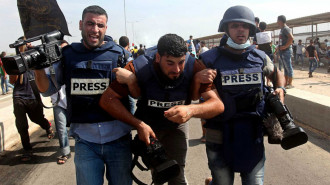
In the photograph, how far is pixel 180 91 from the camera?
2.15 metres

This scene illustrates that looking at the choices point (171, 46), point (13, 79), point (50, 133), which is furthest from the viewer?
point (50, 133)

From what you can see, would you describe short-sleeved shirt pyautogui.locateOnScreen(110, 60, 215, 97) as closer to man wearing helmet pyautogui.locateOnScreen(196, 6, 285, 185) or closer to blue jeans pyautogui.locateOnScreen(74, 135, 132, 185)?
man wearing helmet pyautogui.locateOnScreen(196, 6, 285, 185)

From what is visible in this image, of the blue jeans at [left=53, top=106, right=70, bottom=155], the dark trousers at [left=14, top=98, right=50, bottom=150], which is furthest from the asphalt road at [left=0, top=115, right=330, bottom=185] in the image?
the dark trousers at [left=14, top=98, right=50, bottom=150]

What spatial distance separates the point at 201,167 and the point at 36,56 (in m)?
2.76

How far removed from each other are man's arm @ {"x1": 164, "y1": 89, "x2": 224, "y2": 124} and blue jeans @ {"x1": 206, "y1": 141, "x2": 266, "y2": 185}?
0.41 metres

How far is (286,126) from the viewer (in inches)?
82.6

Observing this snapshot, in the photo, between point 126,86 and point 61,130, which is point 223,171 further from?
point 61,130

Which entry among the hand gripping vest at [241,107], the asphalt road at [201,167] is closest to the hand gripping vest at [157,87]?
the hand gripping vest at [241,107]

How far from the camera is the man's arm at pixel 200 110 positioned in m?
1.83

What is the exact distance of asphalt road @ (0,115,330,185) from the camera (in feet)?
11.8

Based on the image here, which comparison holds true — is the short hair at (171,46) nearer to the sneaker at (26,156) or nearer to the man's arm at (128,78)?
the man's arm at (128,78)

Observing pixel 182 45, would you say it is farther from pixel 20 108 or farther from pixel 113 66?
pixel 20 108

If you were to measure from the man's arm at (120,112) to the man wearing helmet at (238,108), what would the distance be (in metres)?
0.61

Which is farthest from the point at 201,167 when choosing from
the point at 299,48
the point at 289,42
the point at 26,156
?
the point at 299,48
